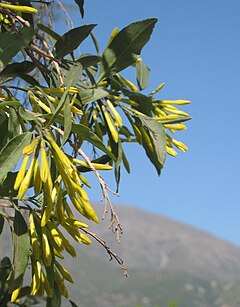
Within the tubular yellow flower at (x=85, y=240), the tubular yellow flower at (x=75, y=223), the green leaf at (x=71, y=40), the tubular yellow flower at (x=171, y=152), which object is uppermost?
the green leaf at (x=71, y=40)

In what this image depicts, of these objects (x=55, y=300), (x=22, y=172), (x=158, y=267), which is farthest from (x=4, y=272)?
(x=158, y=267)

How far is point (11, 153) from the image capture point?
1.13 metres

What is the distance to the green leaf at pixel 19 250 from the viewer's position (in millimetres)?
1238

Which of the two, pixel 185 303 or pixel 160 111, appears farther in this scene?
pixel 185 303

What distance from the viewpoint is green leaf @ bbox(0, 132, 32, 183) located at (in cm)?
113

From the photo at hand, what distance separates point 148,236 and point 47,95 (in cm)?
12668

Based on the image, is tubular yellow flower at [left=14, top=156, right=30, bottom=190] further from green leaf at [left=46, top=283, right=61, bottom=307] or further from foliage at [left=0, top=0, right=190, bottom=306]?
green leaf at [left=46, top=283, right=61, bottom=307]

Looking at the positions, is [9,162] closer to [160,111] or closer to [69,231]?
[69,231]

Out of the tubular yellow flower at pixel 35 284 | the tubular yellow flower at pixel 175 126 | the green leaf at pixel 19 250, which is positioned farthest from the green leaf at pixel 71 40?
the tubular yellow flower at pixel 35 284

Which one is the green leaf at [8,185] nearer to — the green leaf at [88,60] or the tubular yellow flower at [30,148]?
the tubular yellow flower at [30,148]

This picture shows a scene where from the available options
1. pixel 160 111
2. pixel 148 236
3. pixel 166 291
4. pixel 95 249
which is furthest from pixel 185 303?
pixel 160 111

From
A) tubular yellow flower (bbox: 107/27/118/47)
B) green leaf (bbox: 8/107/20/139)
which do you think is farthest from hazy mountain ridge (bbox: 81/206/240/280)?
green leaf (bbox: 8/107/20/139)

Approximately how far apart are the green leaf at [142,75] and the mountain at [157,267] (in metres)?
62.1

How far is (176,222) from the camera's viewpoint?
134125mm
